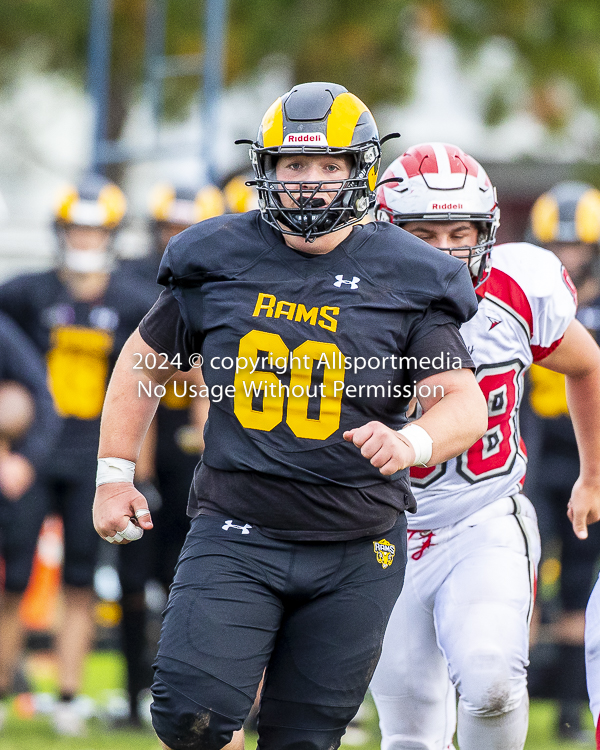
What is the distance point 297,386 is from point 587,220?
4.09 m

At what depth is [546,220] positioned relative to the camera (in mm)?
6957

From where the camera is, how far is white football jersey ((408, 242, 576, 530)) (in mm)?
3871

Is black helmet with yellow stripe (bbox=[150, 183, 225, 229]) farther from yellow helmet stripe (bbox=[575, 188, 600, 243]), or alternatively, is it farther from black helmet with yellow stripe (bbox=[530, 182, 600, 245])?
yellow helmet stripe (bbox=[575, 188, 600, 243])

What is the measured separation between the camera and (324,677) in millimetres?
3158

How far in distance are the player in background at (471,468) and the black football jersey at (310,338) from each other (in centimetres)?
60

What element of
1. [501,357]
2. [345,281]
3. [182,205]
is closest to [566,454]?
[182,205]

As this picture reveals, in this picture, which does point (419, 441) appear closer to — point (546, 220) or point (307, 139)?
point (307, 139)

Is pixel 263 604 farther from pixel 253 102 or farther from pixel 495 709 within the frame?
pixel 253 102

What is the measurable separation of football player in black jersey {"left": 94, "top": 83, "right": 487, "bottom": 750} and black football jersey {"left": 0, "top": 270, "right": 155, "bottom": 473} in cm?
316

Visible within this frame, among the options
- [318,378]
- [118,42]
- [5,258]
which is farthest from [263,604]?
[118,42]

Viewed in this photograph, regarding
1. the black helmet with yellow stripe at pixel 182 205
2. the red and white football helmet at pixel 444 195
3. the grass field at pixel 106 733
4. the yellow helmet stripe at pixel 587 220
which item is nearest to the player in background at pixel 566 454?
the yellow helmet stripe at pixel 587 220

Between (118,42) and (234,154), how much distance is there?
10.3 ft

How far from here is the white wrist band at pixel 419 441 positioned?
9.73 ft

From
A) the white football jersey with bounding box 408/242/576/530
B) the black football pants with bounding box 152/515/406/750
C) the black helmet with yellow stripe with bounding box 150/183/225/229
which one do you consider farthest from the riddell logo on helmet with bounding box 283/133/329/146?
the black helmet with yellow stripe with bounding box 150/183/225/229
